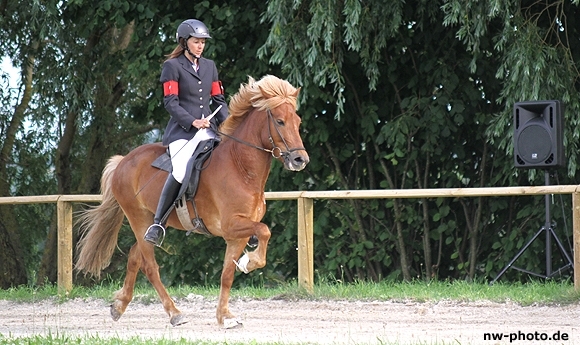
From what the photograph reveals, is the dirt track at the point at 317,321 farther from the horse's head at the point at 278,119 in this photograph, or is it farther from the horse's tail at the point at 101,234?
the horse's head at the point at 278,119

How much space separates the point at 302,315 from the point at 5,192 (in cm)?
907

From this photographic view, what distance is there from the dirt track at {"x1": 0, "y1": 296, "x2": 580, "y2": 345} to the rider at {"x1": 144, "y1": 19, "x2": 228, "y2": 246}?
1.09 meters

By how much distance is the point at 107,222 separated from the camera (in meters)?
9.76

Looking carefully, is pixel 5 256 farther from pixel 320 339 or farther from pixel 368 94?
pixel 320 339

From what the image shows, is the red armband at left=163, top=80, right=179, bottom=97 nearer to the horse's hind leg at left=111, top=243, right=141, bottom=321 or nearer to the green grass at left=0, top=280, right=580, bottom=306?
the horse's hind leg at left=111, top=243, right=141, bottom=321

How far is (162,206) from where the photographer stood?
846cm

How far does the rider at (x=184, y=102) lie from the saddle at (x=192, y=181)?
7cm

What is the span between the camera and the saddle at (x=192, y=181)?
8.30 meters

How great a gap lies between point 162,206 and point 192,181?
0.36 m

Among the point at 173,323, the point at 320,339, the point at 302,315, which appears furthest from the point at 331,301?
the point at 320,339

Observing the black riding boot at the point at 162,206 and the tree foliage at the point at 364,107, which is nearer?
the black riding boot at the point at 162,206

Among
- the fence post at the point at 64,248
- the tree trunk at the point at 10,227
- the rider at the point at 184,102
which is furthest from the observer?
the tree trunk at the point at 10,227

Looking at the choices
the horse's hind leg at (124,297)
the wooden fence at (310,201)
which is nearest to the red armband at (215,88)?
the horse's hind leg at (124,297)

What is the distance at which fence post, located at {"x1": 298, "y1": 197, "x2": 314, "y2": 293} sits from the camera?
422 inches
